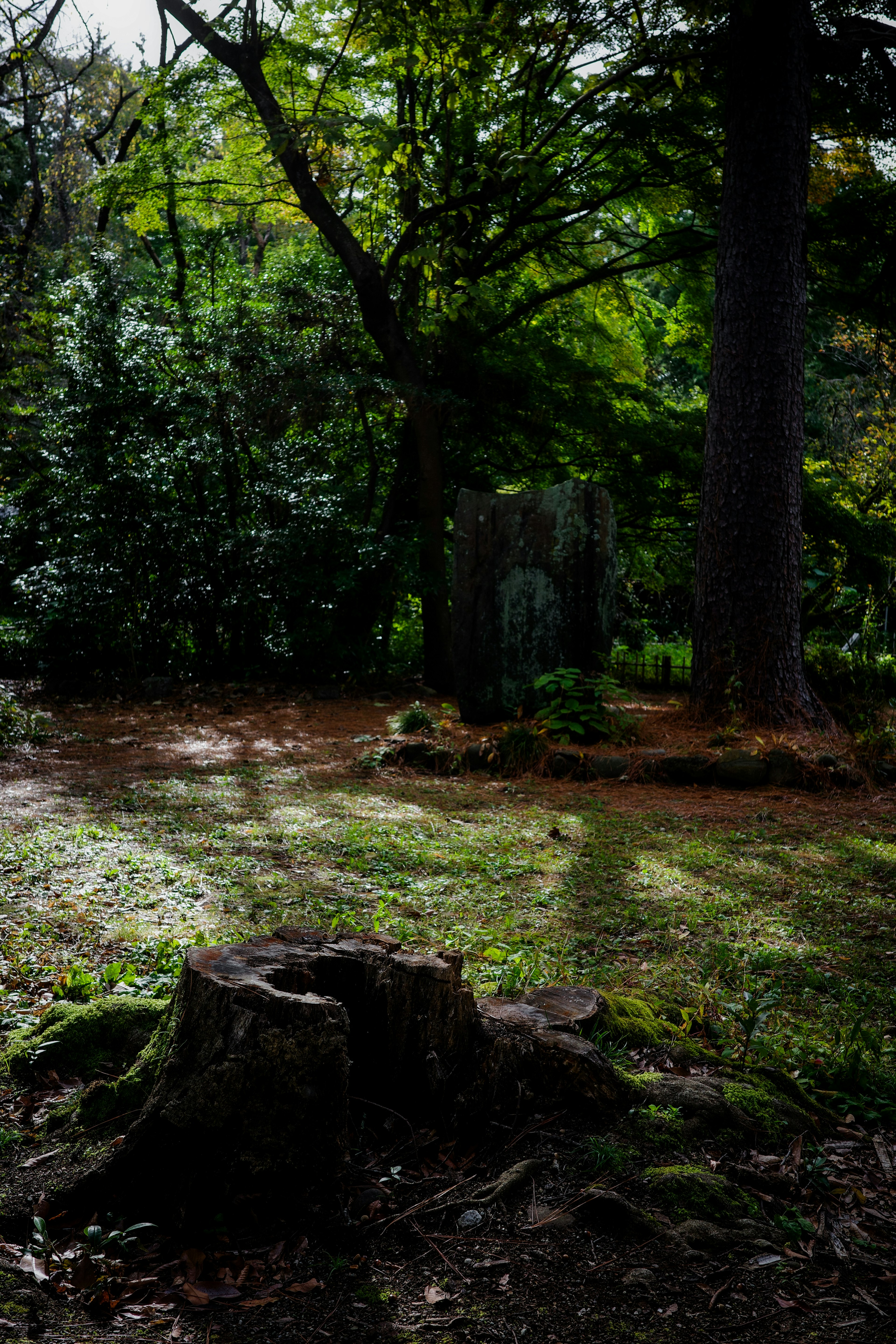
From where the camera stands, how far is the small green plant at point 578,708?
24.0 feet

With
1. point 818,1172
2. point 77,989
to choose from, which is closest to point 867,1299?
point 818,1172

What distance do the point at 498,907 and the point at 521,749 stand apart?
309cm

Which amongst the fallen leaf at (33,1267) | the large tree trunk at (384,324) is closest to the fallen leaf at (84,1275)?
the fallen leaf at (33,1267)

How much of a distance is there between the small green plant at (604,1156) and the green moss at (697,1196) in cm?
6

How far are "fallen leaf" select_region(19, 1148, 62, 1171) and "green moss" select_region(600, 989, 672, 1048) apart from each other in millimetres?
1427

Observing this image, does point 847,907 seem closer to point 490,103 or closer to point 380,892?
point 380,892

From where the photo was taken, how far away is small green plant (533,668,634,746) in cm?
730

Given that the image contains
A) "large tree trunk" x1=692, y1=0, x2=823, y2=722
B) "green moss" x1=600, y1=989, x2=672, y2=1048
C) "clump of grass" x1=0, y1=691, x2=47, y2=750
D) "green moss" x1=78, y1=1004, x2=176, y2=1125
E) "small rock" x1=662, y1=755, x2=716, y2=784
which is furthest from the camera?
"clump of grass" x1=0, y1=691, x2=47, y2=750

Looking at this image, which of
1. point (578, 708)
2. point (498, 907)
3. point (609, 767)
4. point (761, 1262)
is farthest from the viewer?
point (578, 708)

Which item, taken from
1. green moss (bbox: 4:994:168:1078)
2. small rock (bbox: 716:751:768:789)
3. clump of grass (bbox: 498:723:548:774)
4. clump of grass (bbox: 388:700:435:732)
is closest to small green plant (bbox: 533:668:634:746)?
clump of grass (bbox: 498:723:548:774)

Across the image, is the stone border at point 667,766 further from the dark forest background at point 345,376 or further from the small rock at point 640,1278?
the small rock at point 640,1278

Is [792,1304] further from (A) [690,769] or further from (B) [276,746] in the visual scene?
(B) [276,746]

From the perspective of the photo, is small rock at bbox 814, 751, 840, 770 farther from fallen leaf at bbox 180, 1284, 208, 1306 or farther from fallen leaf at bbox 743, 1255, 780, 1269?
fallen leaf at bbox 180, 1284, 208, 1306

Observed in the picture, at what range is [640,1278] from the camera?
67.1 inches
